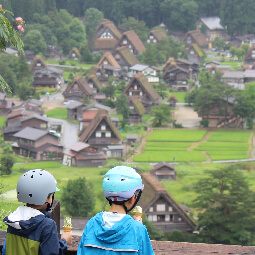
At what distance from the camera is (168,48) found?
44.8 m

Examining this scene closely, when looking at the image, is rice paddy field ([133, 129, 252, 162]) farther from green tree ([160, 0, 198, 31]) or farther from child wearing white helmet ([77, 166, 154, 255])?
green tree ([160, 0, 198, 31])

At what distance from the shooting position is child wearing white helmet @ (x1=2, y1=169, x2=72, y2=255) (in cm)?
224

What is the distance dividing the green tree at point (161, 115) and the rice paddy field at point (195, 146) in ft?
2.86

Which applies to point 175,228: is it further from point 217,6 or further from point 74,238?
point 217,6

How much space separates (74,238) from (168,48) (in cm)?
4298

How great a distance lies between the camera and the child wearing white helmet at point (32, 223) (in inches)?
88.4

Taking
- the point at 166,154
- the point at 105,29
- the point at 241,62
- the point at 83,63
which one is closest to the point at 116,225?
the point at 166,154

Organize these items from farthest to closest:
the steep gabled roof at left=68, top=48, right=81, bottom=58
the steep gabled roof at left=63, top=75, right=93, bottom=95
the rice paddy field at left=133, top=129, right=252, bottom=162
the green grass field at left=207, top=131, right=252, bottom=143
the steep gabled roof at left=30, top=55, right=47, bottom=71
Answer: the steep gabled roof at left=68, top=48, right=81, bottom=58
the steep gabled roof at left=30, top=55, right=47, bottom=71
the steep gabled roof at left=63, top=75, right=93, bottom=95
the green grass field at left=207, top=131, right=252, bottom=143
the rice paddy field at left=133, top=129, right=252, bottom=162

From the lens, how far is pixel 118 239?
2.10 metres

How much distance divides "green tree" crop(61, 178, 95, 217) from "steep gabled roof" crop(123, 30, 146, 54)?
3079cm

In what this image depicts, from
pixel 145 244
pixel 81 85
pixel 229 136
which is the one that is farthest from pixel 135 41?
pixel 145 244

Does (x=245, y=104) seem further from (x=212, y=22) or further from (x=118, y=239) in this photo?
(x=212, y=22)

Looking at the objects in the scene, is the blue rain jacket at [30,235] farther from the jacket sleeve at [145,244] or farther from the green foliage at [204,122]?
the green foliage at [204,122]

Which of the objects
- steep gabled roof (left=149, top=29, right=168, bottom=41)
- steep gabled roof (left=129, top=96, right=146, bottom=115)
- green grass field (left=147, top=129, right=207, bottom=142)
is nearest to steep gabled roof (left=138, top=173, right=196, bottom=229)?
green grass field (left=147, top=129, right=207, bottom=142)
